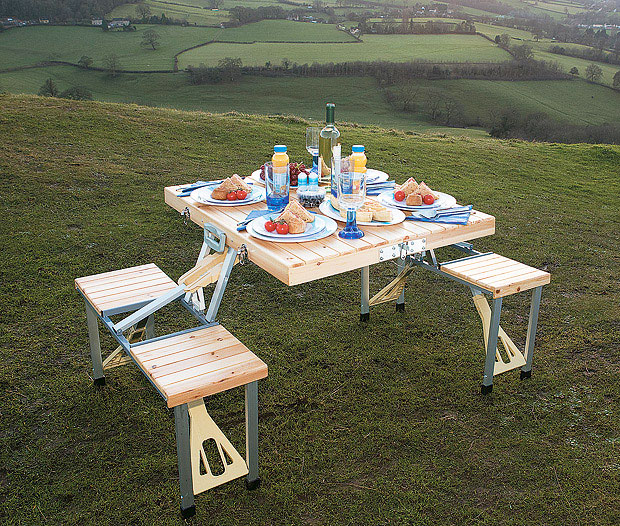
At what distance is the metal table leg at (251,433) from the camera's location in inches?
80.4

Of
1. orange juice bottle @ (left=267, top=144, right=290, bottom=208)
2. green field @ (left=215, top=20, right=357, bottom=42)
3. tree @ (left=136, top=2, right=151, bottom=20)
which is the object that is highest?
tree @ (left=136, top=2, right=151, bottom=20)

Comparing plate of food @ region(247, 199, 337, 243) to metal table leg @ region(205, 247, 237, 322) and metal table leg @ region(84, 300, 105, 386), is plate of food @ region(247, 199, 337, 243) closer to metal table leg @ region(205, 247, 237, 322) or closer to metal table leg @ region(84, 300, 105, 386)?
metal table leg @ region(205, 247, 237, 322)

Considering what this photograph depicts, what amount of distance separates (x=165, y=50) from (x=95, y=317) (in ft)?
74.1

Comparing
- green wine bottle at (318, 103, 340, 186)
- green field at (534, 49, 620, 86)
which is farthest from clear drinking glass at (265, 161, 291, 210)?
green field at (534, 49, 620, 86)

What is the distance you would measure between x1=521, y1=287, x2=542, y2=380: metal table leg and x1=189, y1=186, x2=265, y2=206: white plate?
4.61 feet

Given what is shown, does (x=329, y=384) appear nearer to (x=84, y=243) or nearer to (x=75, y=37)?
(x=84, y=243)

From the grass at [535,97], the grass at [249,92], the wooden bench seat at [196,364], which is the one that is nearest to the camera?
the wooden bench seat at [196,364]

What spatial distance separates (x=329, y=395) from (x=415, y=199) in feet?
3.38

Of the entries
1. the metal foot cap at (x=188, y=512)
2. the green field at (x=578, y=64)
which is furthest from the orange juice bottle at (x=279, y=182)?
the green field at (x=578, y=64)

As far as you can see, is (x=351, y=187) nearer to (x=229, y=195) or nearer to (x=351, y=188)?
(x=351, y=188)

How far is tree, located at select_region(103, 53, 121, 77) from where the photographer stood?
69.6 feet

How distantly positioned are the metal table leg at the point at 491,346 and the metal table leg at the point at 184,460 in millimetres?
1451

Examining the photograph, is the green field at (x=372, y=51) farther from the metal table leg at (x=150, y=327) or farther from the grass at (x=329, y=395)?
the metal table leg at (x=150, y=327)

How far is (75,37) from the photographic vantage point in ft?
70.6
